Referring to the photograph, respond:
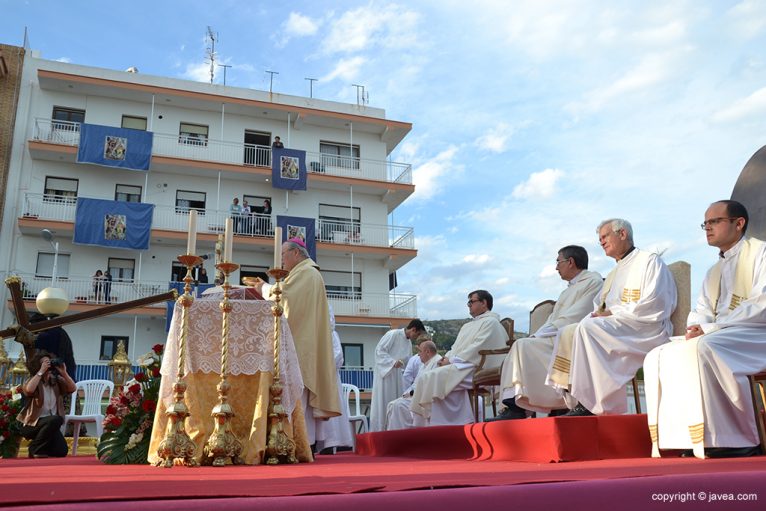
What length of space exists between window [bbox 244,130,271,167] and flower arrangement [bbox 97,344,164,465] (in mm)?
24664

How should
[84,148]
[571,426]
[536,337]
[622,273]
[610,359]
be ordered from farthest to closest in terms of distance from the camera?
[84,148] → [536,337] → [622,273] → [610,359] → [571,426]

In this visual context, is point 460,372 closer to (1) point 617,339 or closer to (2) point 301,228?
(1) point 617,339

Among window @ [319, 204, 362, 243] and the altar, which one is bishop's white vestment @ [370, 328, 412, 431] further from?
window @ [319, 204, 362, 243]

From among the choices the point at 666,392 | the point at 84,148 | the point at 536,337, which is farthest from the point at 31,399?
the point at 84,148

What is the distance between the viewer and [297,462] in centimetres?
471

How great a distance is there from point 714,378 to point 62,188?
28.0 metres

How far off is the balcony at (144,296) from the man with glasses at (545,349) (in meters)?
21.6

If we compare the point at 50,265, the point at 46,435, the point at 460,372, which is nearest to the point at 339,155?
the point at 50,265

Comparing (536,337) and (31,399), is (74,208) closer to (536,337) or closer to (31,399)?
(31,399)

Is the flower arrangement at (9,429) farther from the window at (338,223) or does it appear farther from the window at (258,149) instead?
the window at (258,149)

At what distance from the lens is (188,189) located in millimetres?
29141

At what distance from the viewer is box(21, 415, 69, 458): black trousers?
7.22 m

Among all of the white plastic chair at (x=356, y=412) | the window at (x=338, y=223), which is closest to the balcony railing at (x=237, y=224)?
the window at (x=338, y=223)

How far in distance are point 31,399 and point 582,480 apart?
22.4ft
